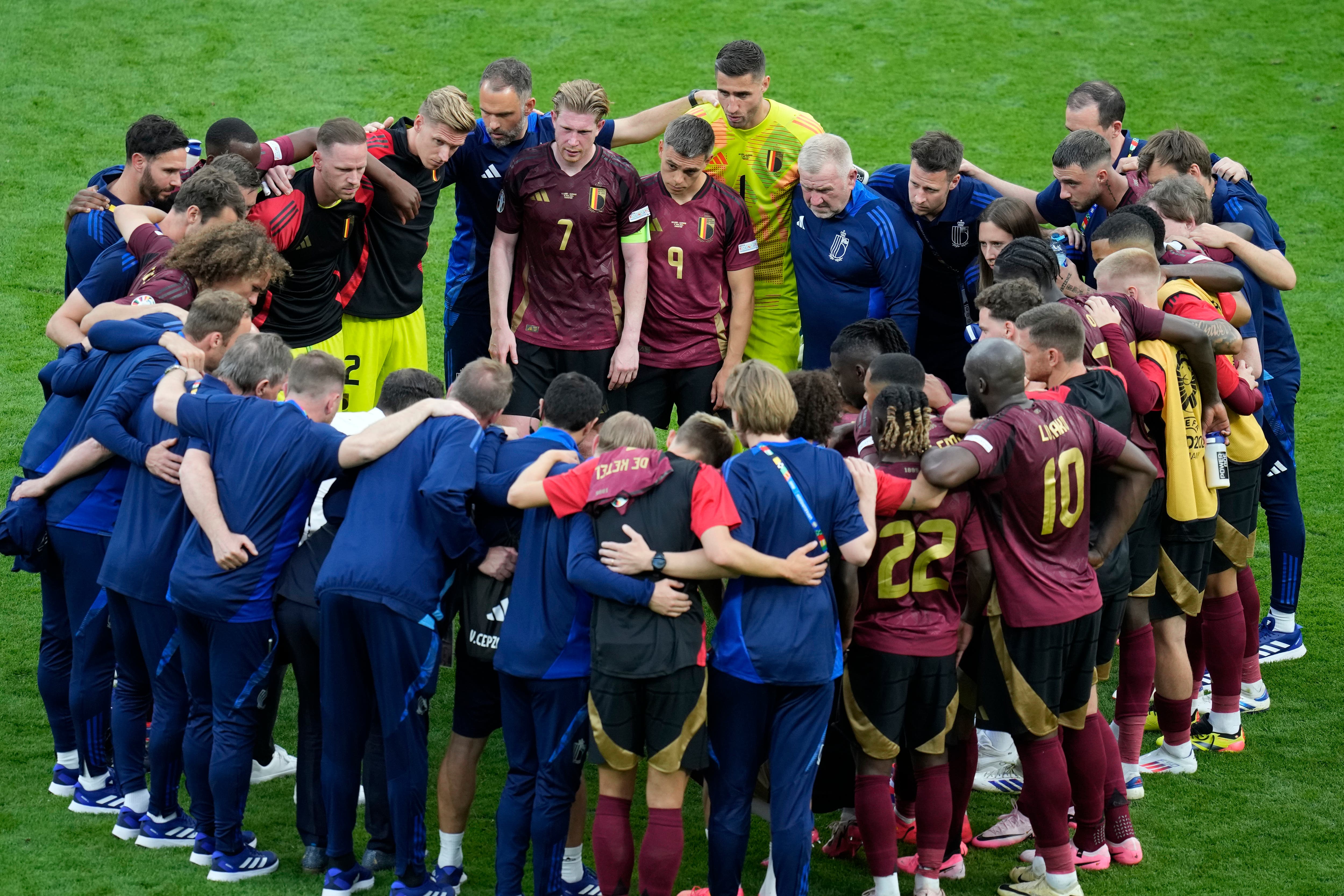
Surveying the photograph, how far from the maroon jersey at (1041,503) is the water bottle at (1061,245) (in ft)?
6.15

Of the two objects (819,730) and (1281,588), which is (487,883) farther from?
(1281,588)

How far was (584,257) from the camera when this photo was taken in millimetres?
7395

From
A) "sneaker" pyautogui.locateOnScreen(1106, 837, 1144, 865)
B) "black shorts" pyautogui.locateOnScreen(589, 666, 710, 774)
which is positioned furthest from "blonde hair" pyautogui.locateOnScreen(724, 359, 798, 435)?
"sneaker" pyautogui.locateOnScreen(1106, 837, 1144, 865)

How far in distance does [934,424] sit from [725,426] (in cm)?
90

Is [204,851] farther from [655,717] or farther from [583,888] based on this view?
[655,717]

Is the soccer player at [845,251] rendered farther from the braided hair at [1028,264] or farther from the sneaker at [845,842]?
the sneaker at [845,842]

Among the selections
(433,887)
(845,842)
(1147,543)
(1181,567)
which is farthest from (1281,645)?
(433,887)

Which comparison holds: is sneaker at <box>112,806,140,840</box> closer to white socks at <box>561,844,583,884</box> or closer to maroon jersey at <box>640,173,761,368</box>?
white socks at <box>561,844,583,884</box>

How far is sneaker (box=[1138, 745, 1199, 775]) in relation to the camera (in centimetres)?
632

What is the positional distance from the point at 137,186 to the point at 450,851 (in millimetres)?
3703

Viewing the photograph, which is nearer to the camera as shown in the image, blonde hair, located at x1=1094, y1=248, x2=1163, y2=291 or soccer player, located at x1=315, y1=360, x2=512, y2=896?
soccer player, located at x1=315, y1=360, x2=512, y2=896

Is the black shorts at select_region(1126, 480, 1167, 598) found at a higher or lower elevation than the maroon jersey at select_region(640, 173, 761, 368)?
lower

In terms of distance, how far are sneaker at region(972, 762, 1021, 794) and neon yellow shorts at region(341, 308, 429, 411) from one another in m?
3.78

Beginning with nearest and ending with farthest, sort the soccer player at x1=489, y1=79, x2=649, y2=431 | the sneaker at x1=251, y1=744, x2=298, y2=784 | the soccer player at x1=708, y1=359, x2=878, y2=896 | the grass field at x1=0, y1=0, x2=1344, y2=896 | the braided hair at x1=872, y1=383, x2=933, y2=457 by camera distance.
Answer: the soccer player at x1=708, y1=359, x2=878, y2=896, the braided hair at x1=872, y1=383, x2=933, y2=457, the sneaker at x1=251, y1=744, x2=298, y2=784, the soccer player at x1=489, y1=79, x2=649, y2=431, the grass field at x1=0, y1=0, x2=1344, y2=896
